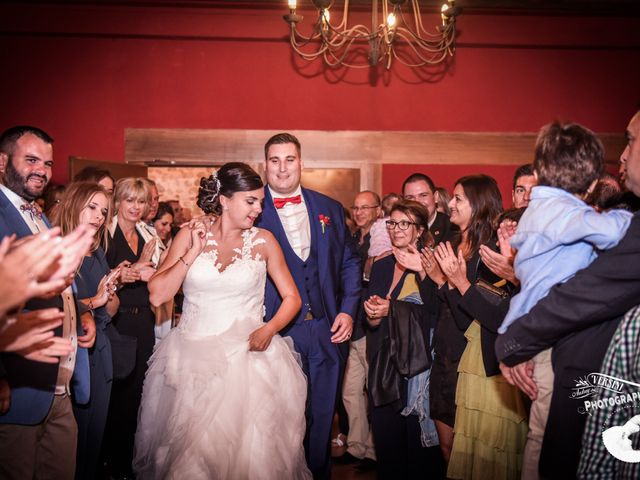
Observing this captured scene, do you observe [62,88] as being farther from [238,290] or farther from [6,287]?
[6,287]

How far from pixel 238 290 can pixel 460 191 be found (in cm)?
142

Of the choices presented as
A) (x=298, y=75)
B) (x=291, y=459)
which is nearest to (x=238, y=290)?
(x=291, y=459)

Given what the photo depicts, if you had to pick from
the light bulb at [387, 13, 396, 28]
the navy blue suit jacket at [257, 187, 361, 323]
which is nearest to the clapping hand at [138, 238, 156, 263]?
the navy blue suit jacket at [257, 187, 361, 323]

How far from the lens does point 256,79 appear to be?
698 cm

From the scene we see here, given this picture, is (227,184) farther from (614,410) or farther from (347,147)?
(347,147)

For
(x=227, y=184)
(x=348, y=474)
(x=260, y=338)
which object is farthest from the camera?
(x=348, y=474)

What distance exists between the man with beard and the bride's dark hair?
35.6 inches

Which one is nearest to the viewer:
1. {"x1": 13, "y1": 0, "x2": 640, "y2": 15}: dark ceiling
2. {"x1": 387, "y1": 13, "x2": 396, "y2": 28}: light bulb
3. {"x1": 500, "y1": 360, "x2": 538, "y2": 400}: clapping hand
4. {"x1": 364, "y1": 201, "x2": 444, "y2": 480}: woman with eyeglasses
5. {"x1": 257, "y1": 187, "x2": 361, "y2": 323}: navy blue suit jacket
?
{"x1": 500, "y1": 360, "x2": 538, "y2": 400}: clapping hand

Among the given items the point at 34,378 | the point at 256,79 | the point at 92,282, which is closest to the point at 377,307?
the point at 92,282

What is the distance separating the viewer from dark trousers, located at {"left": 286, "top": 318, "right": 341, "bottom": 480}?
3449mm

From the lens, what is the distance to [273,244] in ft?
10.6

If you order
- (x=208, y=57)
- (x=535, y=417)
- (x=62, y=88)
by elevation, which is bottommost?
(x=535, y=417)

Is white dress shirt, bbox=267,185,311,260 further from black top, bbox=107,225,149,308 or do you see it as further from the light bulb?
the light bulb

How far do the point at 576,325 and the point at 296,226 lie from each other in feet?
6.63
